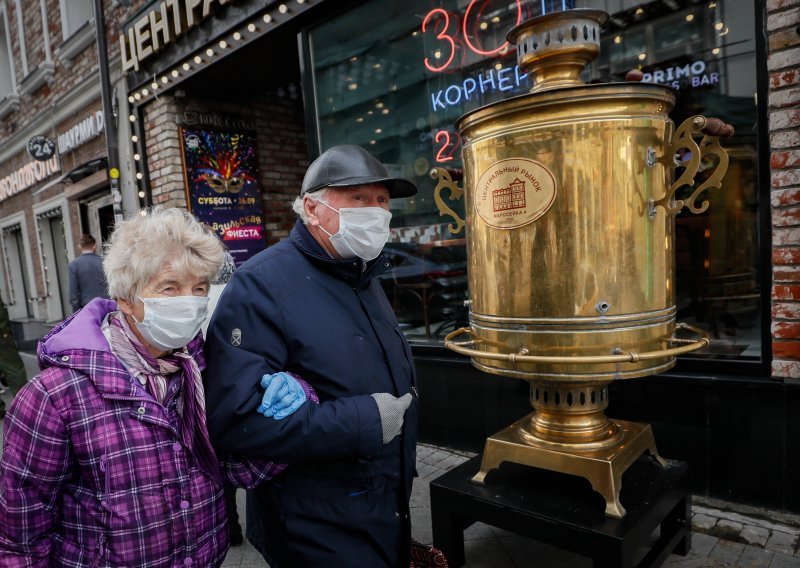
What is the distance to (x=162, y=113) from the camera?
5.92 m

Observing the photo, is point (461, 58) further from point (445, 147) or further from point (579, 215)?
point (579, 215)

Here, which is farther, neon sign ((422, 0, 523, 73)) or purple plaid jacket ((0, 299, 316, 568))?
neon sign ((422, 0, 523, 73))

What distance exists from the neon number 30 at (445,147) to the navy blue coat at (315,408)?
256 centimetres

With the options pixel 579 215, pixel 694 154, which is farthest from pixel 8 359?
pixel 694 154

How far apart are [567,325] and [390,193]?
2.44 ft

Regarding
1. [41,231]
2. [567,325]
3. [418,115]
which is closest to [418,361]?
[418,115]

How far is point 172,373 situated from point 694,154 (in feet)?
5.70

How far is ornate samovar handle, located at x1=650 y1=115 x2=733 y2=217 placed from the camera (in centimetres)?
169

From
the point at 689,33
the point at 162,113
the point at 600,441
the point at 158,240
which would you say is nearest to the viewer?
the point at 158,240

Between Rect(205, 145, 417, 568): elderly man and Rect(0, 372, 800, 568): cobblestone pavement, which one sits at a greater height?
Rect(205, 145, 417, 568): elderly man

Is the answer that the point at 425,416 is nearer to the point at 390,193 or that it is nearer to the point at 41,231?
the point at 390,193

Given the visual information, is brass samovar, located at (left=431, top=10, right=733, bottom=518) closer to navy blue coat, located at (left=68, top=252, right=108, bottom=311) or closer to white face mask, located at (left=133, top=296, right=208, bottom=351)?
white face mask, located at (left=133, top=296, right=208, bottom=351)

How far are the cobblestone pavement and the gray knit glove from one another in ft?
4.62

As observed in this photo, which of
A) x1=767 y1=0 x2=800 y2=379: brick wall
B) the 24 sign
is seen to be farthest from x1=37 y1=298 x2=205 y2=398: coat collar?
the 24 sign
